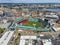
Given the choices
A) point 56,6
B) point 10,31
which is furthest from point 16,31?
point 56,6

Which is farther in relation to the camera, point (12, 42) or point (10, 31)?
point (10, 31)

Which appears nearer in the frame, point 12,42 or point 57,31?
point 12,42

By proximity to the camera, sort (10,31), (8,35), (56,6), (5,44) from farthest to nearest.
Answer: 1. (56,6)
2. (10,31)
3. (8,35)
4. (5,44)

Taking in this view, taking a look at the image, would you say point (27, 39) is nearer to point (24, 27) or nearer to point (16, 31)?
point (16, 31)

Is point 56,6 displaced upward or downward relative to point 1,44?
downward

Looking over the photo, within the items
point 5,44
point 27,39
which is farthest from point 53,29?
point 5,44

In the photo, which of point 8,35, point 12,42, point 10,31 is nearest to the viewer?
point 12,42

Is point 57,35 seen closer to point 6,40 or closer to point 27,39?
point 27,39

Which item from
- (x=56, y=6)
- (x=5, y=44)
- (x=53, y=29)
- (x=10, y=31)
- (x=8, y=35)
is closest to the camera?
(x=5, y=44)

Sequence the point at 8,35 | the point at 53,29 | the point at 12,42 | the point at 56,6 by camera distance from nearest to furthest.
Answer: the point at 12,42 < the point at 8,35 < the point at 53,29 < the point at 56,6
